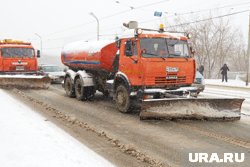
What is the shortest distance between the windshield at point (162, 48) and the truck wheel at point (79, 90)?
4406 mm

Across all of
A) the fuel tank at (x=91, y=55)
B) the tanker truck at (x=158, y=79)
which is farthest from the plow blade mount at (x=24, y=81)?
the tanker truck at (x=158, y=79)

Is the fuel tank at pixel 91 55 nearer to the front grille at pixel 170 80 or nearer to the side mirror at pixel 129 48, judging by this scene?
the side mirror at pixel 129 48

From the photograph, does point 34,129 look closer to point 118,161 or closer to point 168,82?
point 118,161

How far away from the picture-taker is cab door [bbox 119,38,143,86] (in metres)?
11.1

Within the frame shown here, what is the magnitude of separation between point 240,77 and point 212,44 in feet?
44.6

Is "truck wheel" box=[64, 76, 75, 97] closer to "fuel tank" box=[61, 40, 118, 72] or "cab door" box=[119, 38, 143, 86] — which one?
"fuel tank" box=[61, 40, 118, 72]

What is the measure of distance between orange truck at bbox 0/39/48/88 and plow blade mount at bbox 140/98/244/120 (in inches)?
408

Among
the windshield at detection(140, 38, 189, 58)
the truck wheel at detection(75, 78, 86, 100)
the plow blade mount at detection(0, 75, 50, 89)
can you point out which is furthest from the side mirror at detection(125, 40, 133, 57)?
the plow blade mount at detection(0, 75, 50, 89)

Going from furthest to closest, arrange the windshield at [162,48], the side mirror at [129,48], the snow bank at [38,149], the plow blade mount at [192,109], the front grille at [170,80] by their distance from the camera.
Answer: the side mirror at [129,48] → the windshield at [162,48] → the front grille at [170,80] → the plow blade mount at [192,109] → the snow bank at [38,149]

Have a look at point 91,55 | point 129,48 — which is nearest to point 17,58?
point 91,55

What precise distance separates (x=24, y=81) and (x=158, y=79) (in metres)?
10.2

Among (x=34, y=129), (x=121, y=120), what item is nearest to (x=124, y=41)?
(x=121, y=120)

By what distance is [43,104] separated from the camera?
44.4ft

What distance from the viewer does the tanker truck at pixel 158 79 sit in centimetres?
1027
